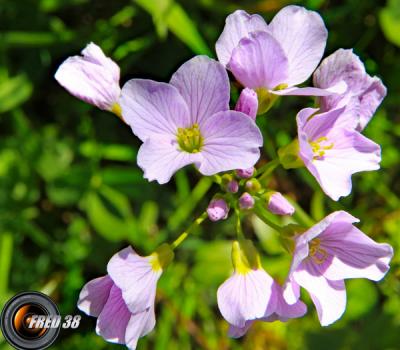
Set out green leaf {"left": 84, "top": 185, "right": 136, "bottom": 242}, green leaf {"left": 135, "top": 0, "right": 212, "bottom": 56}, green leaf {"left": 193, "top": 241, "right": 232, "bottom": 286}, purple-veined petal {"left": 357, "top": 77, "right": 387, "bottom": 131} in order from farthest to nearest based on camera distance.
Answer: green leaf {"left": 84, "top": 185, "right": 136, "bottom": 242}
green leaf {"left": 193, "top": 241, "right": 232, "bottom": 286}
green leaf {"left": 135, "top": 0, "right": 212, "bottom": 56}
purple-veined petal {"left": 357, "top": 77, "right": 387, "bottom": 131}

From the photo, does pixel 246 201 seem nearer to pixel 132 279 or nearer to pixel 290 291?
pixel 290 291

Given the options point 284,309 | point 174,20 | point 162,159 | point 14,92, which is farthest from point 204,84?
point 14,92

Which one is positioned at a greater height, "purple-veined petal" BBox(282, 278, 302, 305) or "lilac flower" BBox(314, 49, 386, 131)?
"lilac flower" BBox(314, 49, 386, 131)

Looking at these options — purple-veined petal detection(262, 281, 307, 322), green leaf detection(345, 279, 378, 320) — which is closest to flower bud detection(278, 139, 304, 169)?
purple-veined petal detection(262, 281, 307, 322)

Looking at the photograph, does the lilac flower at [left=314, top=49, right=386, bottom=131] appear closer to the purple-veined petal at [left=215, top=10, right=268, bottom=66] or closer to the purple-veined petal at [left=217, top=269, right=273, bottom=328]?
the purple-veined petal at [left=215, top=10, right=268, bottom=66]

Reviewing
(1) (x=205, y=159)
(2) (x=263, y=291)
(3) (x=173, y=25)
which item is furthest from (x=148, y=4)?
(2) (x=263, y=291)

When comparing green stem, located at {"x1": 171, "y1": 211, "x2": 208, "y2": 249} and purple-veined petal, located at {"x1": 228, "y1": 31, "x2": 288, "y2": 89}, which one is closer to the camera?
purple-veined petal, located at {"x1": 228, "y1": 31, "x2": 288, "y2": 89}

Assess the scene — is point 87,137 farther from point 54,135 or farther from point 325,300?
point 325,300
